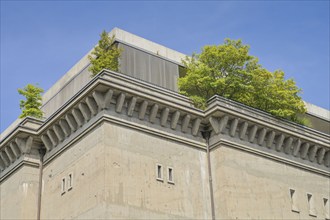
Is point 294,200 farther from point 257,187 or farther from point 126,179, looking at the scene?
point 126,179

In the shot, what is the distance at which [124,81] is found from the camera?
99.0 feet

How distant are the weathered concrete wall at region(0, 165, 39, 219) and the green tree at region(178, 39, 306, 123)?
395 inches

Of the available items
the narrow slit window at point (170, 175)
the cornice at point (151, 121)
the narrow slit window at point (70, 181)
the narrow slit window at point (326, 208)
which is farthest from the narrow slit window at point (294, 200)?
the narrow slit window at point (70, 181)

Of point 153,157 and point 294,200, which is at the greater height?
point 153,157

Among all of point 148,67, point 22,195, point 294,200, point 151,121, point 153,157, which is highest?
point 148,67

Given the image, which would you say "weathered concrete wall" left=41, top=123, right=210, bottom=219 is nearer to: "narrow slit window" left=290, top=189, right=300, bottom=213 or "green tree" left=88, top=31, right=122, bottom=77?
"green tree" left=88, top=31, right=122, bottom=77

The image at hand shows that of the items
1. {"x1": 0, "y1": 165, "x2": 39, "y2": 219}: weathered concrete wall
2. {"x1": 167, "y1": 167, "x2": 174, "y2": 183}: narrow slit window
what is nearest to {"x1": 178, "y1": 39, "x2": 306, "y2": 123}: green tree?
{"x1": 167, "y1": 167, "x2": 174, "y2": 183}: narrow slit window

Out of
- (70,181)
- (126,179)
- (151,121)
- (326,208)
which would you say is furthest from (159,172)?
(326,208)

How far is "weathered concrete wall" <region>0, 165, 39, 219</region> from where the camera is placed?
1286 inches

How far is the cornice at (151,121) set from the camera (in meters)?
30.0

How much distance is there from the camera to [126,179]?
29.0 m

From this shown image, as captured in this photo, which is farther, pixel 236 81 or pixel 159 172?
pixel 236 81

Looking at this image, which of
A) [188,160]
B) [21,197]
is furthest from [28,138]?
[188,160]

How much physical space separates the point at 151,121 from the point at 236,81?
6710 mm
